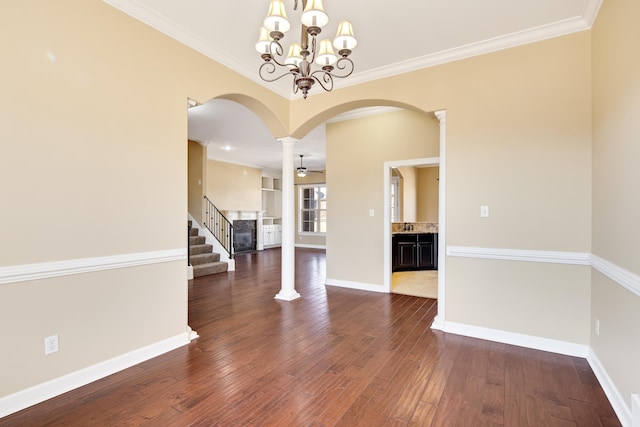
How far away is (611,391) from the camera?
2098 mm

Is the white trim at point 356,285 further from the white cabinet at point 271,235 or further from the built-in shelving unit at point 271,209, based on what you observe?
the built-in shelving unit at point 271,209

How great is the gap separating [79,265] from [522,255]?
3733mm

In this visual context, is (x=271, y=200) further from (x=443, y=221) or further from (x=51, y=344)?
(x=51, y=344)

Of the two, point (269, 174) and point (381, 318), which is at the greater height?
point (269, 174)

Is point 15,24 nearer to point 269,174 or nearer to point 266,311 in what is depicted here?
point 266,311

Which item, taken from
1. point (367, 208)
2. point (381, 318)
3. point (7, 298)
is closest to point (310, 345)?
point (381, 318)

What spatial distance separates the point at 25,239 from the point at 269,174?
953cm

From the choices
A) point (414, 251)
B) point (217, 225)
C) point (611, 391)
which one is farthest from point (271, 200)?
point (611, 391)

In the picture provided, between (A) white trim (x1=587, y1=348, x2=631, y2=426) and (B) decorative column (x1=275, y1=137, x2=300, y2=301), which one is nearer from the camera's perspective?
(A) white trim (x1=587, y1=348, x2=631, y2=426)

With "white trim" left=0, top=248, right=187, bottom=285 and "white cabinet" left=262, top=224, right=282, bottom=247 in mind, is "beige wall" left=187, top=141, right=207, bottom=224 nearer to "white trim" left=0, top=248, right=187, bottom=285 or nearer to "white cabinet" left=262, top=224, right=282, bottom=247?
"white cabinet" left=262, top=224, right=282, bottom=247

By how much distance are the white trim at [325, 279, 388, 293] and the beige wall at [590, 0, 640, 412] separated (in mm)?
2727

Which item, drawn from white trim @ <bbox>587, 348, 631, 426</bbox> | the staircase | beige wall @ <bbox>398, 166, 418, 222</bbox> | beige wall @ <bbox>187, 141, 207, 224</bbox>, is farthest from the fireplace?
white trim @ <bbox>587, 348, 631, 426</bbox>

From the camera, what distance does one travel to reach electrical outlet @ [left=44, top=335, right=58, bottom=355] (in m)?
2.09

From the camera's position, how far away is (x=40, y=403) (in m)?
2.03
